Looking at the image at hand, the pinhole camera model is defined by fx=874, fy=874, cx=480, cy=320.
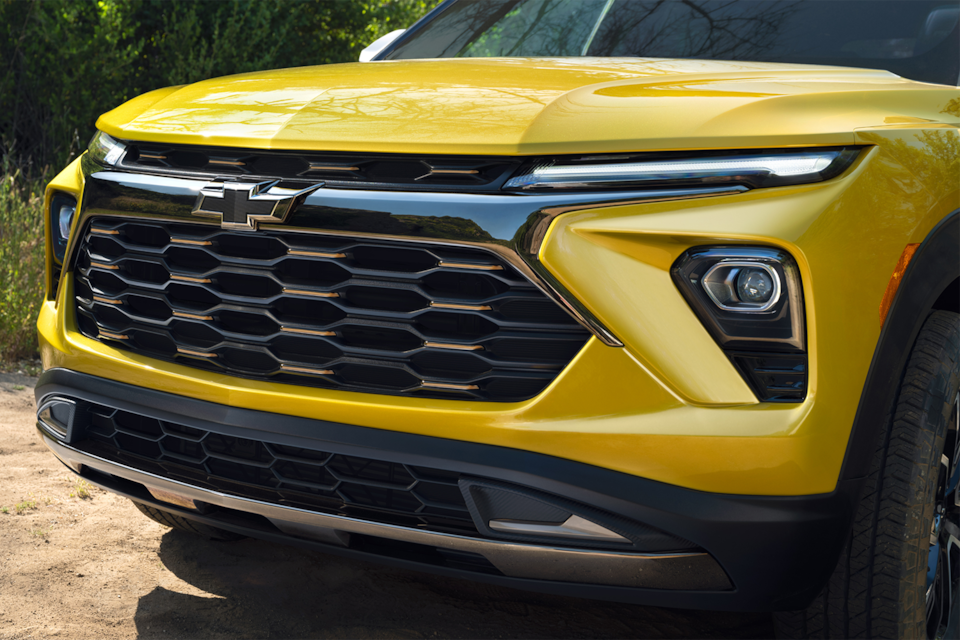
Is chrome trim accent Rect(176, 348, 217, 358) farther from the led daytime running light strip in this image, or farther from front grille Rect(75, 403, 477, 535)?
the led daytime running light strip

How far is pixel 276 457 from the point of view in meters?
1.84

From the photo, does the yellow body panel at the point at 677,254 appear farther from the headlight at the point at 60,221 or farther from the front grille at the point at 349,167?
the headlight at the point at 60,221

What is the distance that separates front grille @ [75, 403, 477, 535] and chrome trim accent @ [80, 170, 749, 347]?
1.33ft

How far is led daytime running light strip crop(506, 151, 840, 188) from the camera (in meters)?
1.60

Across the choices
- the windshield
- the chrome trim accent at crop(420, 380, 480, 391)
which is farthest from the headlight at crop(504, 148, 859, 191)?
the windshield

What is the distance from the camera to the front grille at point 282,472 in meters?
1.73

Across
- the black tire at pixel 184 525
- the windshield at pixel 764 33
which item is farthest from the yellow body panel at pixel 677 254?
the black tire at pixel 184 525

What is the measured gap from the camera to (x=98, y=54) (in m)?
7.76

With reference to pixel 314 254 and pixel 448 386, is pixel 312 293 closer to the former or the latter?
pixel 314 254

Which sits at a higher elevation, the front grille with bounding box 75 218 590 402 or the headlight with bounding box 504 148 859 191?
the headlight with bounding box 504 148 859 191

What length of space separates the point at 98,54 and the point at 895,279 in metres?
7.72

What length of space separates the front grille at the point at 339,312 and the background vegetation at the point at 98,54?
4.41 metres

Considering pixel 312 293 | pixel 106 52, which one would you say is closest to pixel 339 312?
pixel 312 293

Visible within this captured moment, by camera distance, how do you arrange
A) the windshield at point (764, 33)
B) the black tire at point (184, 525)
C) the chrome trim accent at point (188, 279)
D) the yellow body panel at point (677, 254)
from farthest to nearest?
the black tire at point (184, 525)
the windshield at point (764, 33)
the chrome trim accent at point (188, 279)
the yellow body panel at point (677, 254)
